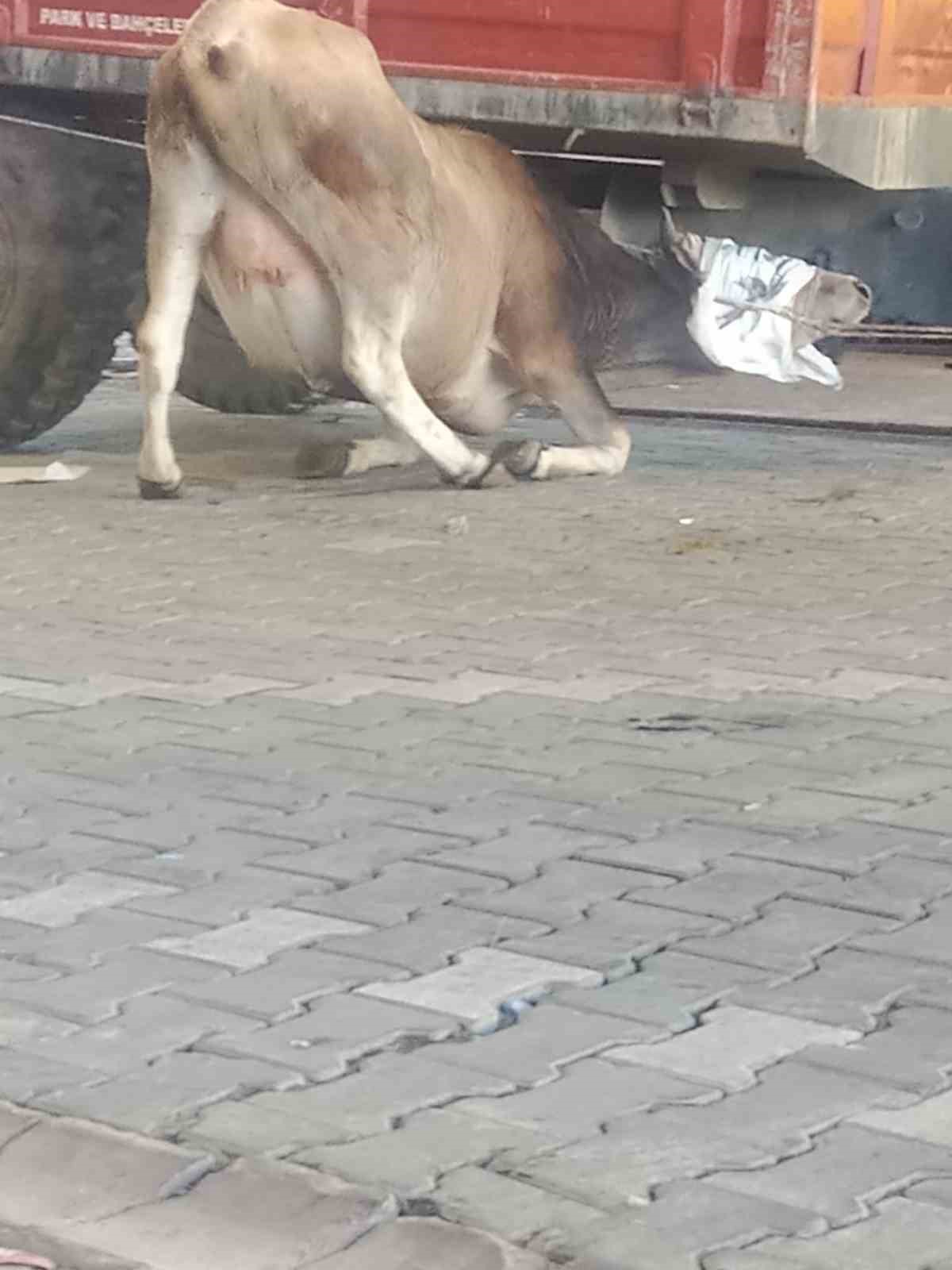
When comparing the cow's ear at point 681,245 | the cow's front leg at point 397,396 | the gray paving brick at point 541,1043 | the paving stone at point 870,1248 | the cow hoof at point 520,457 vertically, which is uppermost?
the cow's ear at point 681,245

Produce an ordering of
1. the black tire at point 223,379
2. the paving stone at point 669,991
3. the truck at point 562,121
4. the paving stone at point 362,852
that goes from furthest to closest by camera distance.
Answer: the black tire at point 223,379
the truck at point 562,121
the paving stone at point 362,852
the paving stone at point 669,991

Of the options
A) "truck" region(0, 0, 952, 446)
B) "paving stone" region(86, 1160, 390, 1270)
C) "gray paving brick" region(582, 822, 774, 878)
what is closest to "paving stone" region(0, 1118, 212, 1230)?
"paving stone" region(86, 1160, 390, 1270)

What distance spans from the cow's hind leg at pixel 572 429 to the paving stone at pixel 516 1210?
21.5 feet

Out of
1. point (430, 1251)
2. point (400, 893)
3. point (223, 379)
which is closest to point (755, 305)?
point (223, 379)

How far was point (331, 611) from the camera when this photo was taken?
7.25 meters

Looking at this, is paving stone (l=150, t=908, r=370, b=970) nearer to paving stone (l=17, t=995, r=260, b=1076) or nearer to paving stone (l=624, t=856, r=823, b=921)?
paving stone (l=17, t=995, r=260, b=1076)

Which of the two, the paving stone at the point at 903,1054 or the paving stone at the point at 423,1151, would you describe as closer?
the paving stone at the point at 423,1151

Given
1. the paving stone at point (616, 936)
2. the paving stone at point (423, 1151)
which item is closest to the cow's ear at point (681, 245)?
the paving stone at point (616, 936)

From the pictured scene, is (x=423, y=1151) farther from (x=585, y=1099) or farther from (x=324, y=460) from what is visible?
(x=324, y=460)

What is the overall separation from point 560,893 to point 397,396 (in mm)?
4849

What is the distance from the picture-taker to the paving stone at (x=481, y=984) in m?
4.02

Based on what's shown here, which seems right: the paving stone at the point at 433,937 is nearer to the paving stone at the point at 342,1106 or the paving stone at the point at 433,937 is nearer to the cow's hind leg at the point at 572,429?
the paving stone at the point at 342,1106

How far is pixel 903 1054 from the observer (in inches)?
150

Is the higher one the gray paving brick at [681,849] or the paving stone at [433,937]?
the paving stone at [433,937]
